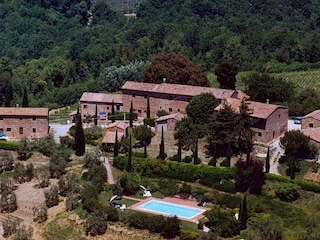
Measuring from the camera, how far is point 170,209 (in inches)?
1613

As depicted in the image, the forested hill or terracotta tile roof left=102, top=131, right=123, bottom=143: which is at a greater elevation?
the forested hill

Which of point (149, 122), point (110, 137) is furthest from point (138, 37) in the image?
point (110, 137)

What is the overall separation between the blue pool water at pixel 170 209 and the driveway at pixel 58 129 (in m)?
13.8

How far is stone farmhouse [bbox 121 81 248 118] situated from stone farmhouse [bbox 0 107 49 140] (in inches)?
371

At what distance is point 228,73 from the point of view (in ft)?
201

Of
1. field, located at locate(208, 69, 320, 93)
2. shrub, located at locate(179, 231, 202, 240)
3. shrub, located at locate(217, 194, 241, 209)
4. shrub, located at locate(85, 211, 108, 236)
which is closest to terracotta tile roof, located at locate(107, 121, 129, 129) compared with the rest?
shrub, located at locate(217, 194, 241, 209)

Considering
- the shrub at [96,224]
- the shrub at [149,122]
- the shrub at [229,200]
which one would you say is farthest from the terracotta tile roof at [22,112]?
the shrub at [229,200]

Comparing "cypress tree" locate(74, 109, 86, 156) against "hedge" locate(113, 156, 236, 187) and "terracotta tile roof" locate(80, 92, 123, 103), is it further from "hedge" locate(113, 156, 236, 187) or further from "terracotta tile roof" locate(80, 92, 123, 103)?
"terracotta tile roof" locate(80, 92, 123, 103)

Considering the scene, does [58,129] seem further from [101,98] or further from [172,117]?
[172,117]

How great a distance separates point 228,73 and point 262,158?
17.4m

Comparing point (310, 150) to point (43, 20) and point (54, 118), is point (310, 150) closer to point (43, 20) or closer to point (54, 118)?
point (54, 118)

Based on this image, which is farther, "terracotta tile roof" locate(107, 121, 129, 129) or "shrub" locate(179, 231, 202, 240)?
"terracotta tile roof" locate(107, 121, 129, 129)

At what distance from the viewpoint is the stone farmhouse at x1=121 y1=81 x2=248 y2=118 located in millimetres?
55531

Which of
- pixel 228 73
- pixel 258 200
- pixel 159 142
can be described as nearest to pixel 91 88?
pixel 228 73
